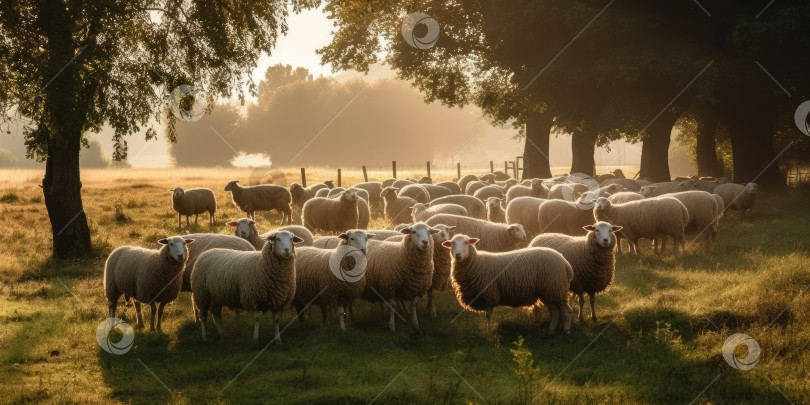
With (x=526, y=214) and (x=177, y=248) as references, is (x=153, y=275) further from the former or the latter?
(x=526, y=214)

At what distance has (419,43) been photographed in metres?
34.4

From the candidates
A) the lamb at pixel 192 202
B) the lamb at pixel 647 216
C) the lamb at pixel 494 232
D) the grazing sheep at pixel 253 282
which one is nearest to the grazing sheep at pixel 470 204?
the lamb at pixel 647 216

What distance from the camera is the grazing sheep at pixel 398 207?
21.3 m

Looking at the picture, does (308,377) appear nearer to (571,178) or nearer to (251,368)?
(251,368)

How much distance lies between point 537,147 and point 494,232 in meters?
23.9

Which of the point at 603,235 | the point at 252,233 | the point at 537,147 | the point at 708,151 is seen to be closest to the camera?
the point at 603,235

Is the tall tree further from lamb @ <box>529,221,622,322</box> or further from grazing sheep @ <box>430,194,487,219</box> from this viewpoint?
lamb @ <box>529,221,622,322</box>

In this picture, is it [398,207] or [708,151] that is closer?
[398,207]

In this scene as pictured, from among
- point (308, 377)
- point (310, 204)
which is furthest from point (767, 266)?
point (310, 204)

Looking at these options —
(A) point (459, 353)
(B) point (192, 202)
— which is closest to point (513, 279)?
(A) point (459, 353)

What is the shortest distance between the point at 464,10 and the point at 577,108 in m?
7.68

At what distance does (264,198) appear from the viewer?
26016 millimetres

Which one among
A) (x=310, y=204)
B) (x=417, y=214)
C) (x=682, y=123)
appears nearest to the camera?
(x=417, y=214)

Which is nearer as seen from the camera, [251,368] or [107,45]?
[251,368]
